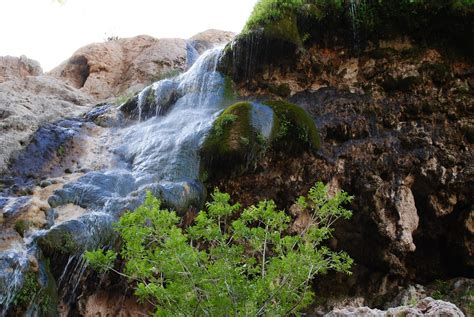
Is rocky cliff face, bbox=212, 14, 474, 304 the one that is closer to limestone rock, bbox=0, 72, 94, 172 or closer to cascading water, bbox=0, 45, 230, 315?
cascading water, bbox=0, 45, 230, 315

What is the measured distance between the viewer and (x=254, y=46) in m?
12.2

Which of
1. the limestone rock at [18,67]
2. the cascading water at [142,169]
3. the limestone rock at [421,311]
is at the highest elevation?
the limestone rock at [18,67]

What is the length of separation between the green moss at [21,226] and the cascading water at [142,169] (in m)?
0.12

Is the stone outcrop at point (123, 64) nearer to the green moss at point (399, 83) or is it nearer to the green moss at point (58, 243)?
the green moss at point (399, 83)

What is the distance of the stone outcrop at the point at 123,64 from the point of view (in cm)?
1773

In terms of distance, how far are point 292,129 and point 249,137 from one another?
3.69 ft

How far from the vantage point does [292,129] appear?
33.9 feet

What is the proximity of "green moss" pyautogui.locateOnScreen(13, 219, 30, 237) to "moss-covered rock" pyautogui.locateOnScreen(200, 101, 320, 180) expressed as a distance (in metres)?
3.48

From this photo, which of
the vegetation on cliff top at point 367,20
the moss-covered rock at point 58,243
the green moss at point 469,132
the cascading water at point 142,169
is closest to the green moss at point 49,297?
the moss-covered rock at point 58,243

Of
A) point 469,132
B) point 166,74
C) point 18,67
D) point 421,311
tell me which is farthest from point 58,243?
point 18,67

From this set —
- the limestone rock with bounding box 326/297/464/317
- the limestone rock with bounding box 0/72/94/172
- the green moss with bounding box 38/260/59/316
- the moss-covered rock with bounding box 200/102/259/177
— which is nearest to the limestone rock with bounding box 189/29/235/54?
the limestone rock with bounding box 0/72/94/172

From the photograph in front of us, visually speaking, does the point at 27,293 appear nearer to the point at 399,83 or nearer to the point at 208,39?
the point at 399,83

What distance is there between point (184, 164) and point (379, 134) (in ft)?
15.5

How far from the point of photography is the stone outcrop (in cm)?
1773
